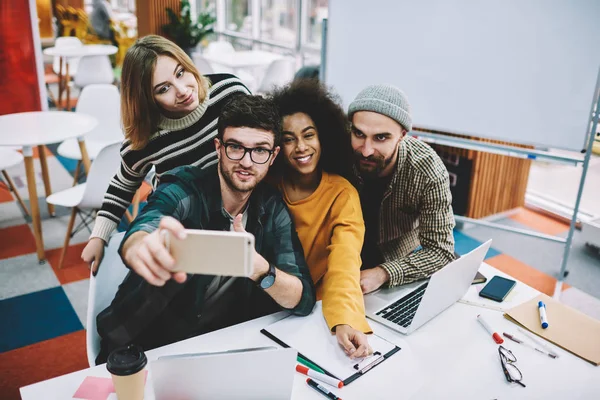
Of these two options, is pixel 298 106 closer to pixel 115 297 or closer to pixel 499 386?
pixel 115 297

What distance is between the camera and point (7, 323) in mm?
2908

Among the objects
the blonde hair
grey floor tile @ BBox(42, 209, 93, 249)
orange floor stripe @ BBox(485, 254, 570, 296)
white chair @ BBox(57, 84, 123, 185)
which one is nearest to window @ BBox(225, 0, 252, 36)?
white chair @ BBox(57, 84, 123, 185)

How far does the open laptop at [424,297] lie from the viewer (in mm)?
1512

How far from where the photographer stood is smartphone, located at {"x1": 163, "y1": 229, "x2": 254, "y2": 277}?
0.95 metres

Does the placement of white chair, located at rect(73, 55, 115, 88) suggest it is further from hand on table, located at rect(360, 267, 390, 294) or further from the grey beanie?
hand on table, located at rect(360, 267, 390, 294)

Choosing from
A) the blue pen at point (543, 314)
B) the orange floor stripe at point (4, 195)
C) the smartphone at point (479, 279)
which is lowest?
the orange floor stripe at point (4, 195)

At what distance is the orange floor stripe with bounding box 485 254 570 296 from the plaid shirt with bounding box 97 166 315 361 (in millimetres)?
2275

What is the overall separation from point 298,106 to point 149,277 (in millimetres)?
897

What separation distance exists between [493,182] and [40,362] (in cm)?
342

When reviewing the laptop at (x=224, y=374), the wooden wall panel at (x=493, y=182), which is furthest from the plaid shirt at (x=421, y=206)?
the wooden wall panel at (x=493, y=182)

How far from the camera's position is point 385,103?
1.80 metres

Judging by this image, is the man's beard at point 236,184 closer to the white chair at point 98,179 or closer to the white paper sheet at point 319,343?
the white paper sheet at point 319,343

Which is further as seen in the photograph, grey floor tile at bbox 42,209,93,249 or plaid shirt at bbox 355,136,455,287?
grey floor tile at bbox 42,209,93,249

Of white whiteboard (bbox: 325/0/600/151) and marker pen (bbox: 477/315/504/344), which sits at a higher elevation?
white whiteboard (bbox: 325/0/600/151)
